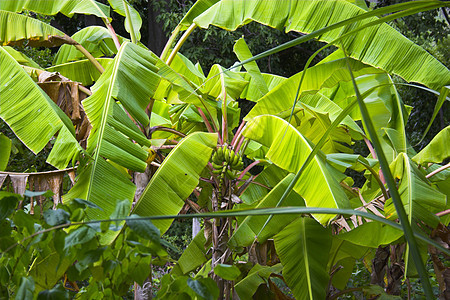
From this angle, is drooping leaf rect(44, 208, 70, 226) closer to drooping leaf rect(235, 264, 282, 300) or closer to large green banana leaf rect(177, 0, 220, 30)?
drooping leaf rect(235, 264, 282, 300)

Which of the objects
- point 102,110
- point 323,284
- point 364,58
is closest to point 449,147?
point 364,58

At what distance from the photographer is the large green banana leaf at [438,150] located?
242cm

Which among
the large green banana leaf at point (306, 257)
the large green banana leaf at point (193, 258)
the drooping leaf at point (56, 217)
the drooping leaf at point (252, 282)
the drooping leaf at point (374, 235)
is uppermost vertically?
the drooping leaf at point (56, 217)

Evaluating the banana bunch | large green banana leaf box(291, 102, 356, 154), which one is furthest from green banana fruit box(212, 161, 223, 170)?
large green banana leaf box(291, 102, 356, 154)

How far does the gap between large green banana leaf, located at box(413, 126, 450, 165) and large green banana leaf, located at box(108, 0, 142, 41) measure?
1.97 m

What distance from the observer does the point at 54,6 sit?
10.2ft

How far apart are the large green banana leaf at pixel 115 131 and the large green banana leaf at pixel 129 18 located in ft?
2.35

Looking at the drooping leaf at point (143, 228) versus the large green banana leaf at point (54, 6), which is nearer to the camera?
the drooping leaf at point (143, 228)

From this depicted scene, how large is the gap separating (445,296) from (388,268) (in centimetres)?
49

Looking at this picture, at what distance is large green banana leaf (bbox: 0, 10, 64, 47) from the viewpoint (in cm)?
258

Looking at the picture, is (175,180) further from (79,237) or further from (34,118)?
(79,237)

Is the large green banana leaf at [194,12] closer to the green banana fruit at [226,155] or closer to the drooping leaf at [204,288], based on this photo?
the green banana fruit at [226,155]

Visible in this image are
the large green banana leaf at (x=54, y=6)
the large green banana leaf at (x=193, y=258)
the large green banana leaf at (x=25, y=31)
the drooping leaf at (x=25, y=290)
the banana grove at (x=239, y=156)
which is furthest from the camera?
the large green banana leaf at (x=54, y=6)

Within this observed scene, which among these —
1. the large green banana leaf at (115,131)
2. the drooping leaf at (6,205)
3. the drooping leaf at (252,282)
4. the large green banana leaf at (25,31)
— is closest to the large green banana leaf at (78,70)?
the large green banana leaf at (25,31)
